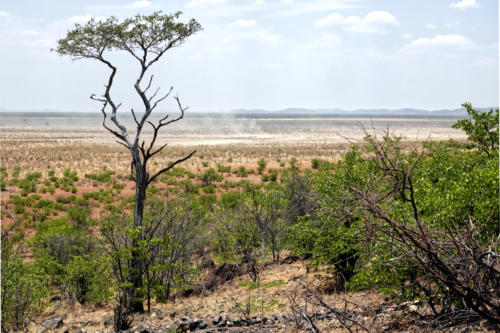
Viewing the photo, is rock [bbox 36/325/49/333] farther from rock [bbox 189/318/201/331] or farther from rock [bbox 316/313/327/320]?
rock [bbox 316/313/327/320]

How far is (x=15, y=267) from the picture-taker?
37.1 feet

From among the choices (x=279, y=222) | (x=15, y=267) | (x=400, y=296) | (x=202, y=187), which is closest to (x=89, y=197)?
(x=202, y=187)

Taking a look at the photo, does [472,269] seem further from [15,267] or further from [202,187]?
[202,187]

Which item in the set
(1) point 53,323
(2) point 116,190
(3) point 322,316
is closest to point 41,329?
(1) point 53,323

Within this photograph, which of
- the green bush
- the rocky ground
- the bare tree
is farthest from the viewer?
the green bush

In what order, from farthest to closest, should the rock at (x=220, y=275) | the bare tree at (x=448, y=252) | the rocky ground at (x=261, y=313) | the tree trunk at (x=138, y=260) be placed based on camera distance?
the rock at (x=220, y=275)
the tree trunk at (x=138, y=260)
the rocky ground at (x=261, y=313)
the bare tree at (x=448, y=252)

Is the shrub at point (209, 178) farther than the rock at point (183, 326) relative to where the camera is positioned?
Yes

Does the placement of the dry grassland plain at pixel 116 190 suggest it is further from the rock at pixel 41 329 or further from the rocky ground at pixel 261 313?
the rock at pixel 41 329

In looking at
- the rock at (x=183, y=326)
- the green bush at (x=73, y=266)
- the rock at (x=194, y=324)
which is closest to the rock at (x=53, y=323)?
the green bush at (x=73, y=266)

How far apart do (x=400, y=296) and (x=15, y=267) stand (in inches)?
354

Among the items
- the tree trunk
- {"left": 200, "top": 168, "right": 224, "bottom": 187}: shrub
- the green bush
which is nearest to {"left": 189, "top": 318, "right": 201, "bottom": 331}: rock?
the tree trunk

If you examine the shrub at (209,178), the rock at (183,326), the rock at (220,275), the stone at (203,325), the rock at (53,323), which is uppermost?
the shrub at (209,178)

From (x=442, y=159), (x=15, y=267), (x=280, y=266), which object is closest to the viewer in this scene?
(x=15, y=267)

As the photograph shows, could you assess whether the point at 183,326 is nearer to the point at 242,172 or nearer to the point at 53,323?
the point at 53,323
